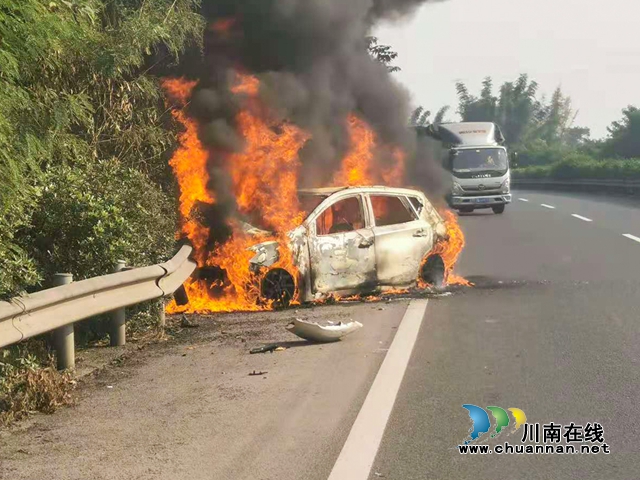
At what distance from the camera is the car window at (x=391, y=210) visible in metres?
12.8

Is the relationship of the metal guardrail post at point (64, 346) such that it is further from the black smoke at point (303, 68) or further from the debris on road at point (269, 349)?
the black smoke at point (303, 68)

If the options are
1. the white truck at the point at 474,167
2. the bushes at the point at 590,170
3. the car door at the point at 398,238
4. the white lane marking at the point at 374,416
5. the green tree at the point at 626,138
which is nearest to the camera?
the white lane marking at the point at 374,416

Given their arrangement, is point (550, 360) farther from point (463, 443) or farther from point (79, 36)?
point (79, 36)

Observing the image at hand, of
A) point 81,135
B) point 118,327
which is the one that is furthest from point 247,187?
point 118,327

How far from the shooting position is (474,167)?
3334 centimetres

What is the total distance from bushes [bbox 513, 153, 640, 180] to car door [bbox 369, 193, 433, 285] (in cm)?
3356

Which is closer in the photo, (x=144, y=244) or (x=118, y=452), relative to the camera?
(x=118, y=452)

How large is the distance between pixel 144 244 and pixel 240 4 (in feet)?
28.1

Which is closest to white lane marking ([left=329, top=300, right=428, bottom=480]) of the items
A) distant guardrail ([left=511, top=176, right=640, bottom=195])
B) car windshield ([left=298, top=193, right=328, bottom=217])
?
car windshield ([left=298, top=193, right=328, bottom=217])

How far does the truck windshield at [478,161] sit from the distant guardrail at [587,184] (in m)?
7.97

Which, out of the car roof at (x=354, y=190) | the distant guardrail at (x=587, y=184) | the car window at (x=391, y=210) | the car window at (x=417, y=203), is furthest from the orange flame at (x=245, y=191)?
the distant guardrail at (x=587, y=184)

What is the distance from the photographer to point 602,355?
27.0 feet

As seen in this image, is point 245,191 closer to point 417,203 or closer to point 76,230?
point 417,203

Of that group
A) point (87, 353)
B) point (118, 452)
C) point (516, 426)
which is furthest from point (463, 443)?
point (87, 353)
